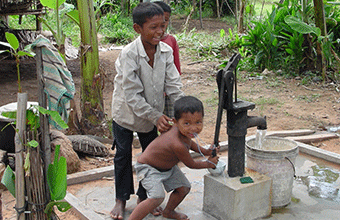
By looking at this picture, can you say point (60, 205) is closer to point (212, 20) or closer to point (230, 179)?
point (230, 179)

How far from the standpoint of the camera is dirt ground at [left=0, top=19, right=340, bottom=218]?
5641 mm

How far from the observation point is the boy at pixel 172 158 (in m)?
2.54

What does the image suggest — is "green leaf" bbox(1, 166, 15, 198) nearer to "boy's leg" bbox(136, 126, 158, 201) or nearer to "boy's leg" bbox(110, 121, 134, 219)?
"boy's leg" bbox(110, 121, 134, 219)

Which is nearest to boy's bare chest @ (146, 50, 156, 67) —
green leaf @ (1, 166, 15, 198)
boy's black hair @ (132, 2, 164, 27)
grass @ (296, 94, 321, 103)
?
boy's black hair @ (132, 2, 164, 27)

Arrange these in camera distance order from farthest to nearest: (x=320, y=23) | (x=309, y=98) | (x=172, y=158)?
(x=320, y=23)
(x=309, y=98)
(x=172, y=158)

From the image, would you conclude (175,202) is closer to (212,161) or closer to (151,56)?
(212,161)

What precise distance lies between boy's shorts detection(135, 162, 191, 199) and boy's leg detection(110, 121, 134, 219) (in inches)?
8.7

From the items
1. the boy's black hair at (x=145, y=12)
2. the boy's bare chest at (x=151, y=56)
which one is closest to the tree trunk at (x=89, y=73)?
the boy's bare chest at (x=151, y=56)

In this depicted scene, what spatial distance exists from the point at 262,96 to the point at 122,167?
4.55m

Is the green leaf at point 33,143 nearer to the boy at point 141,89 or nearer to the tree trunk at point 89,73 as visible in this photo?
the boy at point 141,89

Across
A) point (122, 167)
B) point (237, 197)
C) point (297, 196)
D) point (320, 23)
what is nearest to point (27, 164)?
point (122, 167)

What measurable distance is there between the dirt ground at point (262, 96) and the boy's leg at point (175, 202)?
4.93ft

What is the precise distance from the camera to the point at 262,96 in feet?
22.8

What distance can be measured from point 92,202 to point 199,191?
91cm
